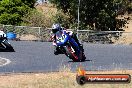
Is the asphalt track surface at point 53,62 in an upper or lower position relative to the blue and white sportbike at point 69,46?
lower

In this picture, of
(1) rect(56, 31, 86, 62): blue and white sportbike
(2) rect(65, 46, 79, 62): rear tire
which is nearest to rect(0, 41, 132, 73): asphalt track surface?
(2) rect(65, 46, 79, 62): rear tire

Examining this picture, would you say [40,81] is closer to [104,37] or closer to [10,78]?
[10,78]

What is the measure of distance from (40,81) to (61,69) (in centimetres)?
338

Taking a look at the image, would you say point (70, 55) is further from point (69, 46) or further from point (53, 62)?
point (53, 62)

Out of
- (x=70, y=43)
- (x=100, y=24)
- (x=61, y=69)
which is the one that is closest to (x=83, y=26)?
(x=100, y=24)

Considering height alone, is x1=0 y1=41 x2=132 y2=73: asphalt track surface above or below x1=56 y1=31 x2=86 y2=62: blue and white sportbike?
below

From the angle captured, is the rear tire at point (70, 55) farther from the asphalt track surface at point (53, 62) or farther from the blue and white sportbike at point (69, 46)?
the asphalt track surface at point (53, 62)

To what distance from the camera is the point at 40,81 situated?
15.6m

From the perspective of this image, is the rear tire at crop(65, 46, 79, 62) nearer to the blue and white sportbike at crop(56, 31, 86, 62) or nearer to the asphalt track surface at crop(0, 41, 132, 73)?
the blue and white sportbike at crop(56, 31, 86, 62)

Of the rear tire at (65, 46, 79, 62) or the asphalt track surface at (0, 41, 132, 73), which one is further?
the rear tire at (65, 46, 79, 62)

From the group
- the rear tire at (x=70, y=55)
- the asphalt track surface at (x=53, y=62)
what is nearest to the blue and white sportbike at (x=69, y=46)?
the rear tire at (x=70, y=55)

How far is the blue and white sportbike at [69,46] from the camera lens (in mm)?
23094

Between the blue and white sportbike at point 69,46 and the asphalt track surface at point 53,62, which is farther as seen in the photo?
the blue and white sportbike at point 69,46

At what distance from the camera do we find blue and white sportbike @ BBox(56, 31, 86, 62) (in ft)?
75.8
